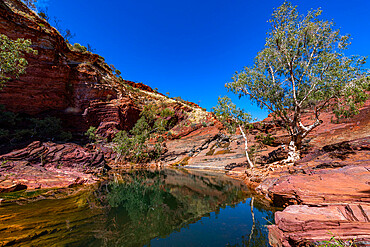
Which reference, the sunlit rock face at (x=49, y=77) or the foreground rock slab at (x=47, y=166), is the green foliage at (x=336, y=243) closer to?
the foreground rock slab at (x=47, y=166)

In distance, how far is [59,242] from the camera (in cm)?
571

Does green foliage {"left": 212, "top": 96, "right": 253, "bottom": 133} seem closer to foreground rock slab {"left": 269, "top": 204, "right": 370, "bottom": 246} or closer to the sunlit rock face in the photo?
foreground rock slab {"left": 269, "top": 204, "right": 370, "bottom": 246}

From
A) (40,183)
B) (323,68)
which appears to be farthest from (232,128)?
(40,183)

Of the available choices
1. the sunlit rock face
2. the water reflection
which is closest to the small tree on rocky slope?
the water reflection

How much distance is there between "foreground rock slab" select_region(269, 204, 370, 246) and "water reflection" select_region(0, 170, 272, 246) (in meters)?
1.47

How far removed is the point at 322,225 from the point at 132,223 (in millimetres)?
7891

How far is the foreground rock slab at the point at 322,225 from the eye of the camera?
3977 millimetres

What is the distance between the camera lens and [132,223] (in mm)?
7844

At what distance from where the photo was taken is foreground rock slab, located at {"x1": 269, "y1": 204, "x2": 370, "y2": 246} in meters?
3.98

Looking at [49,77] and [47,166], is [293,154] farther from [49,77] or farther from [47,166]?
[49,77]

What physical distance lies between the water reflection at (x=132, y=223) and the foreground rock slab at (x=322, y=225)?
147cm

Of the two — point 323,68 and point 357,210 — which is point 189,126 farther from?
point 357,210

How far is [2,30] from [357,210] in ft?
154

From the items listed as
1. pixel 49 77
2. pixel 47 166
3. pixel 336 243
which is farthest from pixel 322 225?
pixel 49 77
